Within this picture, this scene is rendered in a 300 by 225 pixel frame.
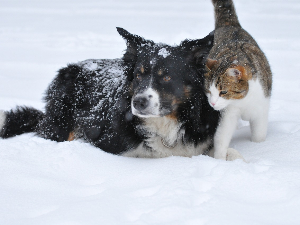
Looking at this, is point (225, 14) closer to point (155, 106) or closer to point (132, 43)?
point (132, 43)

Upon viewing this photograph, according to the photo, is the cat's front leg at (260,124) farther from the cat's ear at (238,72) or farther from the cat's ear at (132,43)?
the cat's ear at (132,43)

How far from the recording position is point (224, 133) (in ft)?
11.7

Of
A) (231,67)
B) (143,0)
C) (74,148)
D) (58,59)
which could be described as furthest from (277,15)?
(74,148)

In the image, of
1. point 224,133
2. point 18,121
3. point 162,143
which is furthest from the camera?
point 18,121

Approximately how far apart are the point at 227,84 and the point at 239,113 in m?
0.55

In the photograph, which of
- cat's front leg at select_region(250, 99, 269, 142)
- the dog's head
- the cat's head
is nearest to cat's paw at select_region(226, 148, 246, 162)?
the cat's head

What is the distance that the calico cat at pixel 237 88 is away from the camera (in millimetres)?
3453

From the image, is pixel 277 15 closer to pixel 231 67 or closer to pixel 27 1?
pixel 231 67

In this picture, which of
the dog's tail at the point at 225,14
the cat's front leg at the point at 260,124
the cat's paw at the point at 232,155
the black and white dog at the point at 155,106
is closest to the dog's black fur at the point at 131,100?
the black and white dog at the point at 155,106

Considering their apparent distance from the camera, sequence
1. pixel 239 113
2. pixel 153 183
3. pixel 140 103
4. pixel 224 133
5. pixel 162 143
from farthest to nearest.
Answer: pixel 239 113
pixel 162 143
pixel 224 133
pixel 140 103
pixel 153 183

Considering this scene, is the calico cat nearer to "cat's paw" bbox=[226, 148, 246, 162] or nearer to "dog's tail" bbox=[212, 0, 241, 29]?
"cat's paw" bbox=[226, 148, 246, 162]

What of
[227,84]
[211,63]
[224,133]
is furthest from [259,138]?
[211,63]

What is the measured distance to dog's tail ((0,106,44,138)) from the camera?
4.63m

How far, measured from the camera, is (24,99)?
6.22 meters
